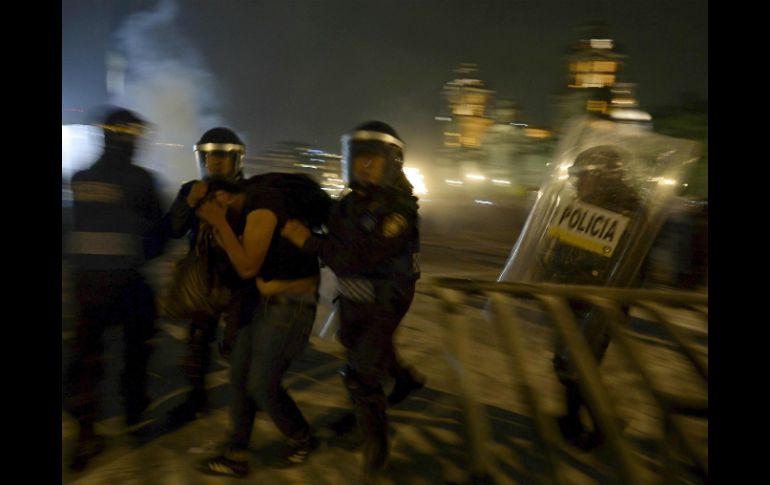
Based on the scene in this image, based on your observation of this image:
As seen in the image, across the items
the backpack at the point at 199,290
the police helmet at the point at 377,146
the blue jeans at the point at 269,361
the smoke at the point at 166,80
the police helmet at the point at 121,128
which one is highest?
the smoke at the point at 166,80

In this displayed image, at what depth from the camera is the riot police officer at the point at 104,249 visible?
3.35m

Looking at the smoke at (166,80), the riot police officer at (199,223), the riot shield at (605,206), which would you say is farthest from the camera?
the smoke at (166,80)

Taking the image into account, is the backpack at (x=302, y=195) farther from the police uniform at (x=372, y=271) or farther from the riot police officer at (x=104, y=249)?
the riot police officer at (x=104, y=249)

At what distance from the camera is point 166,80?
6.61 meters

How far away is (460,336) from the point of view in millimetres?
3150

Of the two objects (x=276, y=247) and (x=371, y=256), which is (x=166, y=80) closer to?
(x=276, y=247)

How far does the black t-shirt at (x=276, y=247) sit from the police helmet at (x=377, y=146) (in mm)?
359

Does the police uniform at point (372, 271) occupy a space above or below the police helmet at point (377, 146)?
below

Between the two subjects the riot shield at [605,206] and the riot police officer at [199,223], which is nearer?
the riot police officer at [199,223]

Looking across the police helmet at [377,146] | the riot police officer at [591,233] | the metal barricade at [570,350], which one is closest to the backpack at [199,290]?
the police helmet at [377,146]
